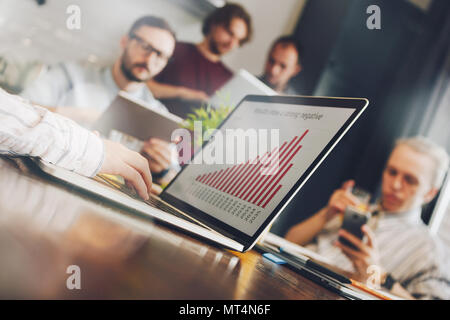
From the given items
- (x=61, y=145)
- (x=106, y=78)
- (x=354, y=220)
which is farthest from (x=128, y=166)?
(x=106, y=78)

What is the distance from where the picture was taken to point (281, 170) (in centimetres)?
60

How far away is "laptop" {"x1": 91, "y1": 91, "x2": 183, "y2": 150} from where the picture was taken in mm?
1077

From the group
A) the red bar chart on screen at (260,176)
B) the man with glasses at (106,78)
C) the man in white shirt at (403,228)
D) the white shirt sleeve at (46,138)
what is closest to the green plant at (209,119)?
the red bar chart on screen at (260,176)

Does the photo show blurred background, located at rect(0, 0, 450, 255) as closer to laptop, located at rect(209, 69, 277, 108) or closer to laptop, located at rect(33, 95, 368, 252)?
laptop, located at rect(209, 69, 277, 108)

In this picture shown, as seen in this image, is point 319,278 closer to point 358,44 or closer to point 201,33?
point 201,33

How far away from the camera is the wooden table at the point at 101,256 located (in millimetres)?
214

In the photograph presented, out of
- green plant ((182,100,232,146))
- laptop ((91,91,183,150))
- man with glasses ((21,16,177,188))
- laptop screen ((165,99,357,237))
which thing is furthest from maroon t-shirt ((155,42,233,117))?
laptop screen ((165,99,357,237))

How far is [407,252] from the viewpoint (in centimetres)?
175

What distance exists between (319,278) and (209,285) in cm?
28

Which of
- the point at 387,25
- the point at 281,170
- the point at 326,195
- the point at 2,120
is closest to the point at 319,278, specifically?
the point at 281,170

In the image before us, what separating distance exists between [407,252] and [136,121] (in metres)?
1.44

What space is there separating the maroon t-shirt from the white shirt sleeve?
1.35 metres

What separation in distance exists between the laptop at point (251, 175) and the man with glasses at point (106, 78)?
3.09 ft

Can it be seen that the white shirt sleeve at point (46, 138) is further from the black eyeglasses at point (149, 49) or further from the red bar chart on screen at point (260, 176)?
the black eyeglasses at point (149, 49)
